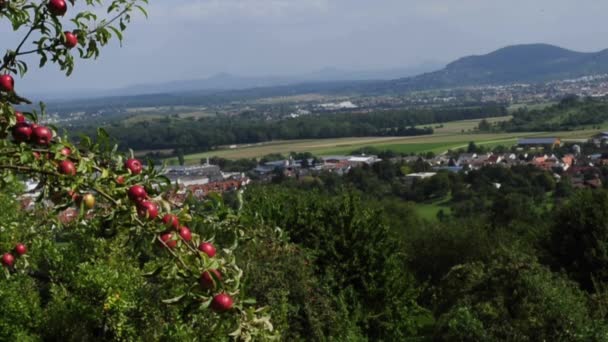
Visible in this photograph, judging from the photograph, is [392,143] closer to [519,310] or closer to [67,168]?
[519,310]

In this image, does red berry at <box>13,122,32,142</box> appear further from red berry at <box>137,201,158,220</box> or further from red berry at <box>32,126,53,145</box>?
red berry at <box>137,201,158,220</box>

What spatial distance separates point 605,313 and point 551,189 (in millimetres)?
39424

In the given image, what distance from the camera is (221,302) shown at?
208 cm

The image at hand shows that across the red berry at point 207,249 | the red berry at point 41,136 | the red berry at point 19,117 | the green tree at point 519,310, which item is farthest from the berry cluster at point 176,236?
the green tree at point 519,310

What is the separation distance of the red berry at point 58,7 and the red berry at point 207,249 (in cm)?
100

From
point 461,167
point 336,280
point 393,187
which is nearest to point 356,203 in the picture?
point 336,280

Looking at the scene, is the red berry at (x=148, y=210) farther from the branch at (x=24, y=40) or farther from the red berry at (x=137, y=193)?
the branch at (x=24, y=40)

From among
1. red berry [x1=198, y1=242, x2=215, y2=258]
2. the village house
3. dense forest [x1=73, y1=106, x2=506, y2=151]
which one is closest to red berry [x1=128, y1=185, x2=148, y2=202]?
red berry [x1=198, y1=242, x2=215, y2=258]

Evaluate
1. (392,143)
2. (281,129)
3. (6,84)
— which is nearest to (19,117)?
(6,84)

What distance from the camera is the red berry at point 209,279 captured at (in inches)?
81.4

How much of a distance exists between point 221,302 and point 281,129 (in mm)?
102676

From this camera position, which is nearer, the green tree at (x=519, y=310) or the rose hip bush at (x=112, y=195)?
the rose hip bush at (x=112, y=195)

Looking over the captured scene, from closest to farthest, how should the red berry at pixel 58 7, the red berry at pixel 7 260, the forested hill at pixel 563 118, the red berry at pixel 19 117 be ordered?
the red berry at pixel 19 117 → the red berry at pixel 58 7 → the red berry at pixel 7 260 → the forested hill at pixel 563 118

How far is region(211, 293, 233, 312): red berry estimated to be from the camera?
6.84 feet
